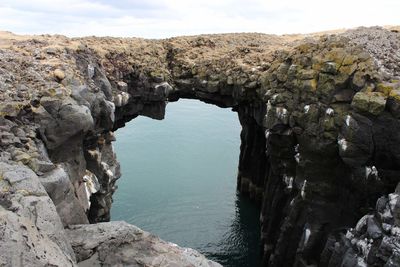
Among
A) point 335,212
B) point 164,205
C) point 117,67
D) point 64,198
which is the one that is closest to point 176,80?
point 117,67

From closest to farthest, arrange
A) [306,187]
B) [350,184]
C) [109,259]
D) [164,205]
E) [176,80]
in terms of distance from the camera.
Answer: [109,259], [350,184], [306,187], [176,80], [164,205]

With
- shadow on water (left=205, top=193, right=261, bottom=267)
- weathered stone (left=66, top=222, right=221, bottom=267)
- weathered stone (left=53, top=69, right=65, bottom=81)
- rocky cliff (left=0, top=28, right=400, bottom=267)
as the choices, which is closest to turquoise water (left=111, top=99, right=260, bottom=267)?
shadow on water (left=205, top=193, right=261, bottom=267)

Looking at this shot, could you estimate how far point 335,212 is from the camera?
114 ft

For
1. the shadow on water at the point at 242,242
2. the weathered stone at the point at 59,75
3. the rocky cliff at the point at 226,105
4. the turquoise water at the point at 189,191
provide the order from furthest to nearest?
the turquoise water at the point at 189,191
the shadow on water at the point at 242,242
the weathered stone at the point at 59,75
the rocky cliff at the point at 226,105

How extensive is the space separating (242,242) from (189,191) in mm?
17028

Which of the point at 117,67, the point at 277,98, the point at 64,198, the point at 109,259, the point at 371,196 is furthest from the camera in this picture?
the point at 117,67

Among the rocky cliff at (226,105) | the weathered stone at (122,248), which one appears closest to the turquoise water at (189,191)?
the rocky cliff at (226,105)

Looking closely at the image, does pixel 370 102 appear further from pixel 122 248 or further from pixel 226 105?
pixel 226 105

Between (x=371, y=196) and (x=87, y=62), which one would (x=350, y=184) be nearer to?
(x=371, y=196)

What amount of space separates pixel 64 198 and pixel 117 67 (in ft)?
97.9

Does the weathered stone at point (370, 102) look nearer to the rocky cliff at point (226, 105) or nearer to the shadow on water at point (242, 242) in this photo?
the rocky cliff at point (226, 105)

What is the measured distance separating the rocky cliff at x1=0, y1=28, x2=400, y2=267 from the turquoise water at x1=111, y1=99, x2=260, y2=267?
250 inches

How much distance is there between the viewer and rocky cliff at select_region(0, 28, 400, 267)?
716 inches

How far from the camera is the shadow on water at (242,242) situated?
46.5m
